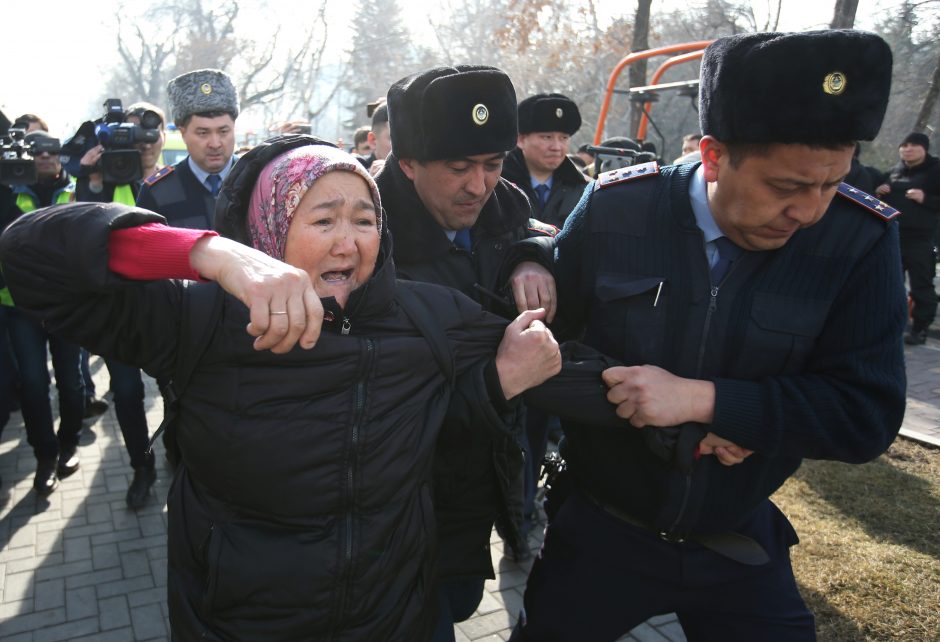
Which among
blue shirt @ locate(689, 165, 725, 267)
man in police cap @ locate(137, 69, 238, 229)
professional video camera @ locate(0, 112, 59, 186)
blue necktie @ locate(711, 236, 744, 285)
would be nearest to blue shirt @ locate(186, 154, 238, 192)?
man in police cap @ locate(137, 69, 238, 229)

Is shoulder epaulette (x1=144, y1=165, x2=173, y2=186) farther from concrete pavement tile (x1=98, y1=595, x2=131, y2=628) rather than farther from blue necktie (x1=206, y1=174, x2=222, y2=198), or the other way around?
concrete pavement tile (x1=98, y1=595, x2=131, y2=628)

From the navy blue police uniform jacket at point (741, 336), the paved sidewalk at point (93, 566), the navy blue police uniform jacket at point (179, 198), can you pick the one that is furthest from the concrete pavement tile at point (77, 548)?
the navy blue police uniform jacket at point (741, 336)

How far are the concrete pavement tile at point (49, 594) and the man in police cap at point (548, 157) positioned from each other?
367cm

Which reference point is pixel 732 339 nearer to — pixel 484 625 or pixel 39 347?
pixel 484 625

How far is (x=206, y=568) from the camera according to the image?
184cm

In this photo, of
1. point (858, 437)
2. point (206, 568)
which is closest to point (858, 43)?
point (858, 437)

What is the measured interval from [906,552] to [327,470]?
11.9 feet

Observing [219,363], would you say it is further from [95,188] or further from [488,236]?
[95,188]

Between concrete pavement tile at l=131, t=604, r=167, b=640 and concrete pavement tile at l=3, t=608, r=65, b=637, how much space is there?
327mm

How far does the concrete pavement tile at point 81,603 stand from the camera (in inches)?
138

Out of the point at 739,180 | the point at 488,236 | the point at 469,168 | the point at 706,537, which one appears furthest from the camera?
the point at 488,236

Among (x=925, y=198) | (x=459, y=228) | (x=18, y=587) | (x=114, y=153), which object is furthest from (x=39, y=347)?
(x=925, y=198)

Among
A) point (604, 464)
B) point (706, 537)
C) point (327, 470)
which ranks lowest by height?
point (706, 537)

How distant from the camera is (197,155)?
435 cm
